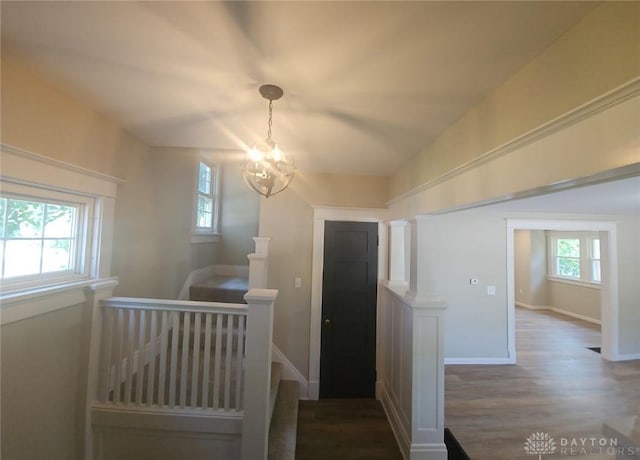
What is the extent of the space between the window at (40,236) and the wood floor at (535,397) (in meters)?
3.81

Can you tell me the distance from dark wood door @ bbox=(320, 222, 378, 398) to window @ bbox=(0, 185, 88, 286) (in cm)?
240


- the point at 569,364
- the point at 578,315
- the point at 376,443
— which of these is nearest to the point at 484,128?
the point at 376,443

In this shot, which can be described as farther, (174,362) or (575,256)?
(575,256)

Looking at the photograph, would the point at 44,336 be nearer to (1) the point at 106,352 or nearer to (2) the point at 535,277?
(1) the point at 106,352

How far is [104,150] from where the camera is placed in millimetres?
2100

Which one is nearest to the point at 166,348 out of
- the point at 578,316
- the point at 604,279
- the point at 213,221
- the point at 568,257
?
the point at 213,221

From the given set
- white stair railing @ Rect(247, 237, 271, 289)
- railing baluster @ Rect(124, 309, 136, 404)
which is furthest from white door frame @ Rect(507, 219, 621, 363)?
railing baluster @ Rect(124, 309, 136, 404)

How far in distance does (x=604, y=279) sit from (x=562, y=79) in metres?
5.54

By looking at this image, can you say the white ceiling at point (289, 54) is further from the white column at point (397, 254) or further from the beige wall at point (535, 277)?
the beige wall at point (535, 277)

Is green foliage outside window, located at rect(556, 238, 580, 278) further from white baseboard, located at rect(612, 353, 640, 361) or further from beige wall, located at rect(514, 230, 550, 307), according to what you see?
white baseboard, located at rect(612, 353, 640, 361)

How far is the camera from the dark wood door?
3.33m

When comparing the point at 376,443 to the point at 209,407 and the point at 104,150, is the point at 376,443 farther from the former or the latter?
the point at 104,150

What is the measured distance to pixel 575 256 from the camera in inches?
270

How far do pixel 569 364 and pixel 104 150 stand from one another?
21.9 feet
